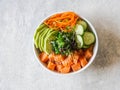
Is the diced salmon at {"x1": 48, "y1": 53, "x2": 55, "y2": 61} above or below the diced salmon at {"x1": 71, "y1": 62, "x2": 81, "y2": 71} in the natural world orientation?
above

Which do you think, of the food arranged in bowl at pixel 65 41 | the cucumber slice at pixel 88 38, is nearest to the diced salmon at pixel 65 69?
the food arranged in bowl at pixel 65 41

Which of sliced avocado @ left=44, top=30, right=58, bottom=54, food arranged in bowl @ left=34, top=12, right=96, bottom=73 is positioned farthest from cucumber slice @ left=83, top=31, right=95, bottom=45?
sliced avocado @ left=44, top=30, right=58, bottom=54

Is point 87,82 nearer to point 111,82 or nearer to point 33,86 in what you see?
point 111,82

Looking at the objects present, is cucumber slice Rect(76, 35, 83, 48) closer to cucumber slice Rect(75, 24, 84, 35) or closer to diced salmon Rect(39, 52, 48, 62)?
cucumber slice Rect(75, 24, 84, 35)

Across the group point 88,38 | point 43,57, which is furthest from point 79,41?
point 43,57

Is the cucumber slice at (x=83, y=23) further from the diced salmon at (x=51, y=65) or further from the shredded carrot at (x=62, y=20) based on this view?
the diced salmon at (x=51, y=65)

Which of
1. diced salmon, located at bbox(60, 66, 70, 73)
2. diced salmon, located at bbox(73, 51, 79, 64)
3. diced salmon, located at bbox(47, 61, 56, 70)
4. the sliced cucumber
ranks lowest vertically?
diced salmon, located at bbox(60, 66, 70, 73)
